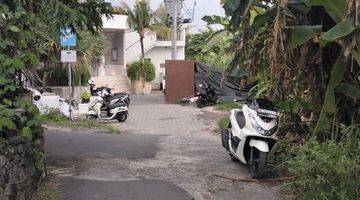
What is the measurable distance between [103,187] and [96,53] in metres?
18.2

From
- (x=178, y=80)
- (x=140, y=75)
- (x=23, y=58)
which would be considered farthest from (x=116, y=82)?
(x=23, y=58)

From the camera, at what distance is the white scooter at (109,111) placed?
19.6 meters

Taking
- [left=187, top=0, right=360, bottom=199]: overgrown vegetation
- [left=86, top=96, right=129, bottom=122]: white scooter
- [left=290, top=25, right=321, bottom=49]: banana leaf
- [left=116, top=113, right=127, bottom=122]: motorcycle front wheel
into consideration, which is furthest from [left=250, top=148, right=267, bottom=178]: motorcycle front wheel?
[left=116, top=113, right=127, bottom=122]: motorcycle front wheel

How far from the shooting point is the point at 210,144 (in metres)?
12.9

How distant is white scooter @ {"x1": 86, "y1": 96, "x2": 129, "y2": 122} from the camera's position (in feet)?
64.2

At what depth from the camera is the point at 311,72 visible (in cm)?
698

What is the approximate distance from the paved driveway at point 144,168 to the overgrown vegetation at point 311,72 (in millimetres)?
1348

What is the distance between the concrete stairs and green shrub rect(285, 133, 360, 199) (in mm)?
31852

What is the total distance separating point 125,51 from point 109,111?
2188 centimetres

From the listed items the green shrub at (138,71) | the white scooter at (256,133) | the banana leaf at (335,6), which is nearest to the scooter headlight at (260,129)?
the white scooter at (256,133)

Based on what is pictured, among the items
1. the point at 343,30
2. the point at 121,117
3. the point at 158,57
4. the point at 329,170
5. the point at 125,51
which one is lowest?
the point at 121,117

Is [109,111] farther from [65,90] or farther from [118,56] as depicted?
[118,56]

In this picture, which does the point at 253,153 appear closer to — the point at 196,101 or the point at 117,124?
the point at 117,124

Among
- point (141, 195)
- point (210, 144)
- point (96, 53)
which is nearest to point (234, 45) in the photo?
point (141, 195)
